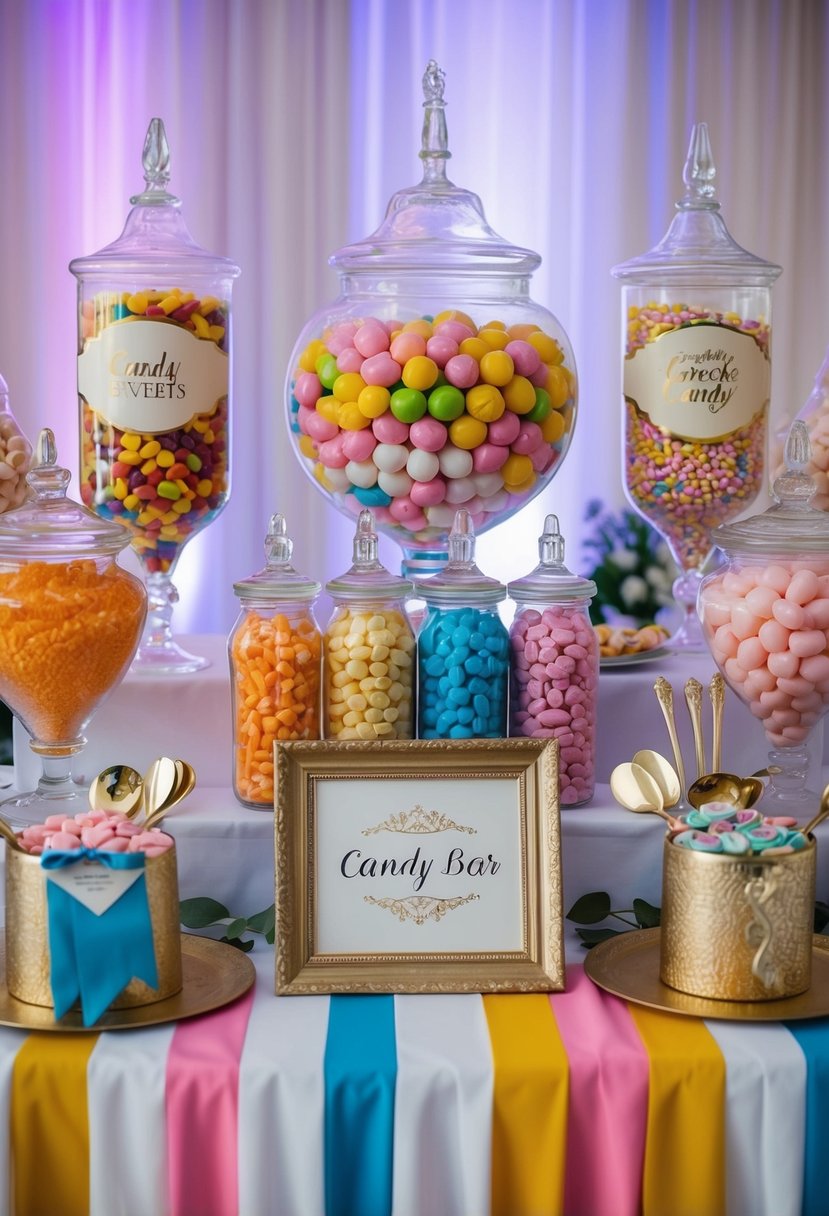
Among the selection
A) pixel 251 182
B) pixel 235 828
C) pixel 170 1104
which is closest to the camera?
pixel 170 1104

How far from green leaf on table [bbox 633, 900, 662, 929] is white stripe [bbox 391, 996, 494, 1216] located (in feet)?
0.78

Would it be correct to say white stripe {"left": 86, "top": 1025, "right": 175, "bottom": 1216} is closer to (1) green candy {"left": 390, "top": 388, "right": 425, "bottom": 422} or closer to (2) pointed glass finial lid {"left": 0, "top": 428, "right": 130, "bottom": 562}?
(2) pointed glass finial lid {"left": 0, "top": 428, "right": 130, "bottom": 562}

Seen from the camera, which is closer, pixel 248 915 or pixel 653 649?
pixel 248 915

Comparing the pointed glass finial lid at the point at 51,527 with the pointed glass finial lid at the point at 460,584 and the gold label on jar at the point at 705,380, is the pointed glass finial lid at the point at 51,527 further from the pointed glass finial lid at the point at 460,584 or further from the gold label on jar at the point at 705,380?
the gold label on jar at the point at 705,380

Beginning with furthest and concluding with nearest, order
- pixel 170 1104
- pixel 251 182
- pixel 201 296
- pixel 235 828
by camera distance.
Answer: pixel 251 182, pixel 201 296, pixel 235 828, pixel 170 1104

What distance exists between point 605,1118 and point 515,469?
1.95 ft

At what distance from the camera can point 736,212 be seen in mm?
3771

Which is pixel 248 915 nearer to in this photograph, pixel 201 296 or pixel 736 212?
pixel 201 296

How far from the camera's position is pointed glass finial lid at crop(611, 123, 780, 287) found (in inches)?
55.1

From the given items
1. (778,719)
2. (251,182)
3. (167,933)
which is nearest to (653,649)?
(778,719)

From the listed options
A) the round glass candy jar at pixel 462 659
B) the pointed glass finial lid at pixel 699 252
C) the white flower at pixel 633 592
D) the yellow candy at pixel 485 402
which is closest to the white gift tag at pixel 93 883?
the round glass candy jar at pixel 462 659

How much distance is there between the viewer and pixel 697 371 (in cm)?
139

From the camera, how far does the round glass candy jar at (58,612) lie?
1.09m

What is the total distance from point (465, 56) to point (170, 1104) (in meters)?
3.26
